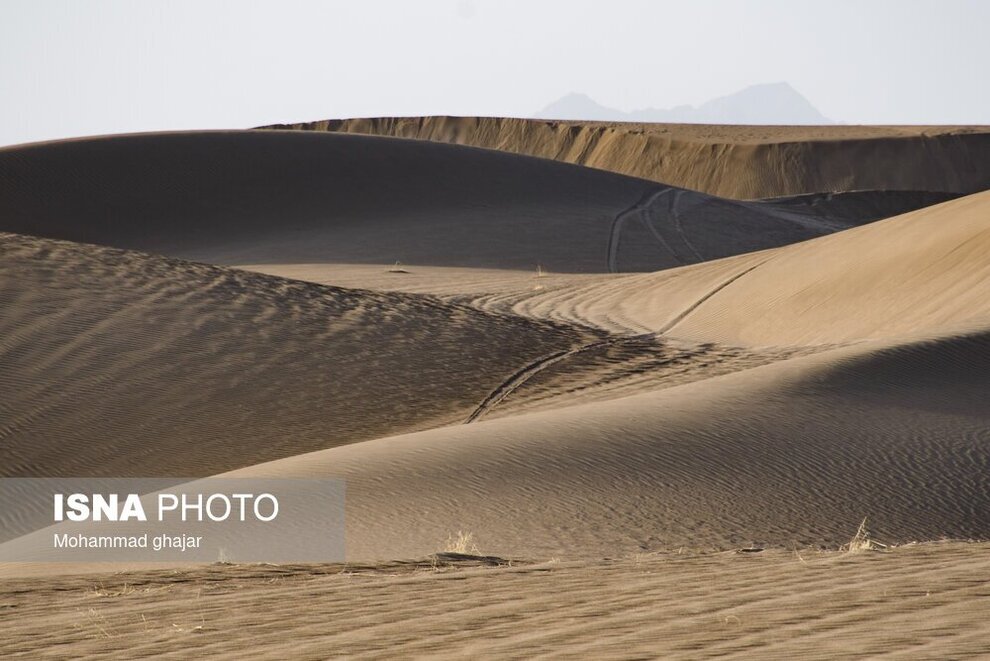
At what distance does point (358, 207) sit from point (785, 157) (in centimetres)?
3185

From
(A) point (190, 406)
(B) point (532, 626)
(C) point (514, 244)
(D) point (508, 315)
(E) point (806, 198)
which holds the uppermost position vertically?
(E) point (806, 198)

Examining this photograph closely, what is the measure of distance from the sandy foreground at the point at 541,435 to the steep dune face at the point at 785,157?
3331 cm

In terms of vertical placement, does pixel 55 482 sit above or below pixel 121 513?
above

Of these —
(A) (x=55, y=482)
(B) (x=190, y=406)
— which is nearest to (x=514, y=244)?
(B) (x=190, y=406)

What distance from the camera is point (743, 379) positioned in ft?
41.0

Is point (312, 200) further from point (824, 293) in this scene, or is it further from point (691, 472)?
point (691, 472)

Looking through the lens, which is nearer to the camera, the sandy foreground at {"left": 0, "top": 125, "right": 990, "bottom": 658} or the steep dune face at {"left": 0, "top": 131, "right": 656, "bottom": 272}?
the sandy foreground at {"left": 0, "top": 125, "right": 990, "bottom": 658}

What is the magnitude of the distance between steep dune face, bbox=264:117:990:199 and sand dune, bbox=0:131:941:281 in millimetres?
17465

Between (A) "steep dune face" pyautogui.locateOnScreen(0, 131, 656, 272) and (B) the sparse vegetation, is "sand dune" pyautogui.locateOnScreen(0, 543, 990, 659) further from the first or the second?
(A) "steep dune face" pyautogui.locateOnScreen(0, 131, 656, 272)

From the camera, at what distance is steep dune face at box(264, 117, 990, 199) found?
61562 millimetres

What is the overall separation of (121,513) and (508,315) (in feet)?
34.9

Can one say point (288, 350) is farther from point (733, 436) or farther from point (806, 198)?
point (806, 198)

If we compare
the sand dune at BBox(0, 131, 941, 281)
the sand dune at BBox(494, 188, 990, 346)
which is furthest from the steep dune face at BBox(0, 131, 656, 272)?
the sand dune at BBox(494, 188, 990, 346)

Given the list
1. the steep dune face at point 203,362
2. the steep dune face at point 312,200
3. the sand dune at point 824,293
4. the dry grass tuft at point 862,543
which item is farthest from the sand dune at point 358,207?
the dry grass tuft at point 862,543
